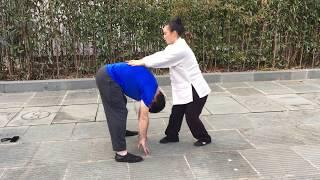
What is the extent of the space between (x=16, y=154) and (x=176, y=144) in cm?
180

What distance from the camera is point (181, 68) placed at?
14.7 feet

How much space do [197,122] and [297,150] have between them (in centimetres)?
115

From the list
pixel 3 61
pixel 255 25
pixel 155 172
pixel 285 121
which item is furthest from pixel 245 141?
pixel 3 61

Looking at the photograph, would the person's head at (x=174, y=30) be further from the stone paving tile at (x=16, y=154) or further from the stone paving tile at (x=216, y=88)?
the stone paving tile at (x=216, y=88)

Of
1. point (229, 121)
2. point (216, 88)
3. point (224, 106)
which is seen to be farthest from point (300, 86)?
point (229, 121)

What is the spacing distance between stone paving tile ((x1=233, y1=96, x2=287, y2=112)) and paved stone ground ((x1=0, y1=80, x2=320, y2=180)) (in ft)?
0.05

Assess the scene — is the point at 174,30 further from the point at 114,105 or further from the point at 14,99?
the point at 14,99

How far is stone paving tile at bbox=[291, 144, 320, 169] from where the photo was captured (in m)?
4.33

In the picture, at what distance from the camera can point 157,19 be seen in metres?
7.72

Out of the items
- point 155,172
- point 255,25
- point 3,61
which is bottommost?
point 155,172

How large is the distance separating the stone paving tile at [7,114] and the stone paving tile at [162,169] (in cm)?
240

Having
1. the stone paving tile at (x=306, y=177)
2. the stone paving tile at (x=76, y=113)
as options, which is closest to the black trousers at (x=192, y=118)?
the stone paving tile at (x=306, y=177)

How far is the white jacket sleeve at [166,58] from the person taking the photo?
4246mm

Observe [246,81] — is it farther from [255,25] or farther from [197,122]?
[197,122]
